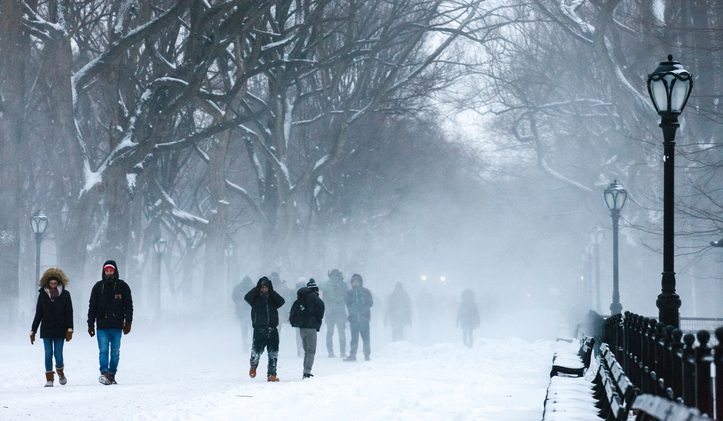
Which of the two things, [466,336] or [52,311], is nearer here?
[52,311]

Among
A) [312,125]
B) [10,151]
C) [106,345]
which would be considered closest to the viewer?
[106,345]

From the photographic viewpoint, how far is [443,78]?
39750 mm

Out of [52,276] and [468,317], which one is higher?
[52,276]

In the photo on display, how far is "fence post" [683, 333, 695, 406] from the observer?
19.8ft

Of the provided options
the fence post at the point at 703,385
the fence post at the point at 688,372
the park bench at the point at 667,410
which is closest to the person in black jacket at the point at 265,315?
the fence post at the point at 688,372

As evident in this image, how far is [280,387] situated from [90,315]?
2820mm

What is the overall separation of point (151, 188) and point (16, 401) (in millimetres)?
25940

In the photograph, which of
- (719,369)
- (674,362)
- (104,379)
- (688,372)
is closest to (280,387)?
(104,379)

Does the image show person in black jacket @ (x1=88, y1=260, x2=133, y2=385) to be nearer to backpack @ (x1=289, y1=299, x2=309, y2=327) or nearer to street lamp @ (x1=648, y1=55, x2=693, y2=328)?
backpack @ (x1=289, y1=299, x2=309, y2=327)

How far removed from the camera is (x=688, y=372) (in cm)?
629

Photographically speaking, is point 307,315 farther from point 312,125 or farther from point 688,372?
point 312,125

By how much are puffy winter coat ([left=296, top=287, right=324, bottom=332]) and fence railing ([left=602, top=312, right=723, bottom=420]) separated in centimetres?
784

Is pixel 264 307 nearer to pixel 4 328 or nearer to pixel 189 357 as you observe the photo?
pixel 189 357

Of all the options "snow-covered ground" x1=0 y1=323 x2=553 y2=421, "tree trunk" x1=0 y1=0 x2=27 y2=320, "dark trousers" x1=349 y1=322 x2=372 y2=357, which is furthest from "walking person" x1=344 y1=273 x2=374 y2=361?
"tree trunk" x1=0 y1=0 x2=27 y2=320
